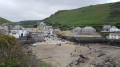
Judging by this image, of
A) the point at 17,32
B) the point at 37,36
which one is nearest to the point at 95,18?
the point at 37,36

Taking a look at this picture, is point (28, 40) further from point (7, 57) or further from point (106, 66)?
point (7, 57)

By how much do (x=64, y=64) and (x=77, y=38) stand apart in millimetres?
25457

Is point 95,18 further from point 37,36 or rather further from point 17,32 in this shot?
point 17,32

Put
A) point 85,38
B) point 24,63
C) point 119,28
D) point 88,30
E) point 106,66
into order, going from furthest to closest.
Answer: point 119,28 < point 88,30 < point 85,38 < point 106,66 < point 24,63

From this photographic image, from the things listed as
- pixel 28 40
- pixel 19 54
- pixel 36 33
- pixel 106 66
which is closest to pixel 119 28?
pixel 36 33

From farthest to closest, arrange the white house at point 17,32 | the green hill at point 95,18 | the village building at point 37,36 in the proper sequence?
the green hill at point 95,18 → the village building at point 37,36 → the white house at point 17,32

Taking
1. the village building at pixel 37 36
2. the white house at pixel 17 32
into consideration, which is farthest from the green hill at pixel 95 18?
the white house at pixel 17 32

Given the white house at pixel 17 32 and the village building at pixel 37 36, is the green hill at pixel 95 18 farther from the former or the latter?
the white house at pixel 17 32

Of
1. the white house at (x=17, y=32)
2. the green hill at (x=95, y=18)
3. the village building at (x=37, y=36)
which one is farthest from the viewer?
the green hill at (x=95, y=18)

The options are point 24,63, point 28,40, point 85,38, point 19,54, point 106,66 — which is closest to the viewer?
point 24,63

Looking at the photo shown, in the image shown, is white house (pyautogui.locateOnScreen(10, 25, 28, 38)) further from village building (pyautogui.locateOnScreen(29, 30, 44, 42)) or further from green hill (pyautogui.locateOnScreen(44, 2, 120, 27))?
green hill (pyautogui.locateOnScreen(44, 2, 120, 27))

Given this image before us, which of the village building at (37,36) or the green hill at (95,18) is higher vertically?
the green hill at (95,18)

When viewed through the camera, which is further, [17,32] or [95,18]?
[95,18]

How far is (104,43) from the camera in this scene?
43.9 m
